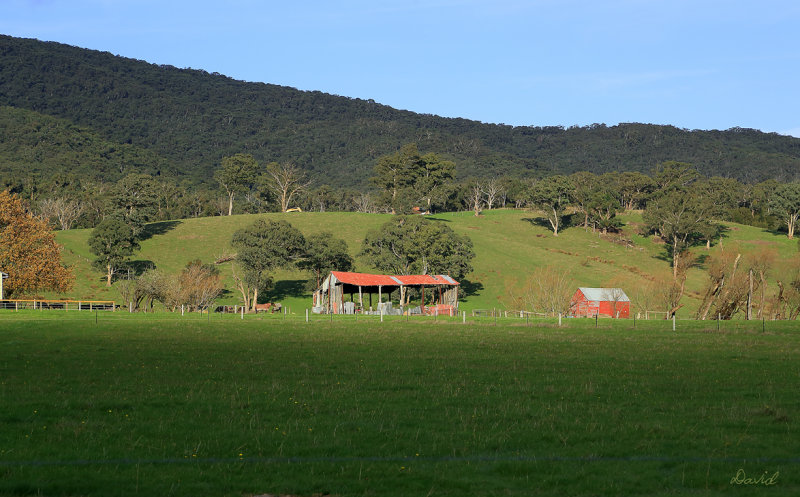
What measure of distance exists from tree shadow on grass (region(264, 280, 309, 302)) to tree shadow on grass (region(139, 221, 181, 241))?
3247 cm

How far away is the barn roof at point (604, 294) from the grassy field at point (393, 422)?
56994mm

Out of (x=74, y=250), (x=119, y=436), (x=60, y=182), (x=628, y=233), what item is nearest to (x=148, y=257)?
(x=74, y=250)

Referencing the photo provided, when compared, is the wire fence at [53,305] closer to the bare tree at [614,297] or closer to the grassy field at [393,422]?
the grassy field at [393,422]

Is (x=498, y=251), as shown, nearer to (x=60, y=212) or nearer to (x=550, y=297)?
(x=550, y=297)

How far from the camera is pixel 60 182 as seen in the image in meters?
164

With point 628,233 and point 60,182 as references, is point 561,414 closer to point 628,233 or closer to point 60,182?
point 628,233

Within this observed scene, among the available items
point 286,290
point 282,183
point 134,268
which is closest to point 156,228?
point 134,268

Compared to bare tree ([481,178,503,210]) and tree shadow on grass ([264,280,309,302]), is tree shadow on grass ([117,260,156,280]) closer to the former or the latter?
tree shadow on grass ([264,280,309,302])

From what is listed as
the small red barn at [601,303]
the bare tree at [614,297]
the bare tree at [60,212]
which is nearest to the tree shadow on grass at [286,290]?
the small red barn at [601,303]

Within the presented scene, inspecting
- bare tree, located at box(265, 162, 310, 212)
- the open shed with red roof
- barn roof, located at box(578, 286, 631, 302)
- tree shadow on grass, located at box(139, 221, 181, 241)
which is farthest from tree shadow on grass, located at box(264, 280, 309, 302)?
bare tree, located at box(265, 162, 310, 212)

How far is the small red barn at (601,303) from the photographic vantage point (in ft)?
282

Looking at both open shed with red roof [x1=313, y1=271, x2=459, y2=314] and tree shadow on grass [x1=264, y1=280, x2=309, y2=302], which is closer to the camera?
open shed with red roof [x1=313, y1=271, x2=459, y2=314]

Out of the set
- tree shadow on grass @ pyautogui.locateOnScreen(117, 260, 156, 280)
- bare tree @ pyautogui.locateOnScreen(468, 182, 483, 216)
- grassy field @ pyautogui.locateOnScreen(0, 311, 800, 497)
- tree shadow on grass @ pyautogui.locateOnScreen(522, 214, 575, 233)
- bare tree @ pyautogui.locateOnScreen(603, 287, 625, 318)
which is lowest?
grassy field @ pyautogui.locateOnScreen(0, 311, 800, 497)

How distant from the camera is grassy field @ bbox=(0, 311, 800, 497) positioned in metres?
11.2
